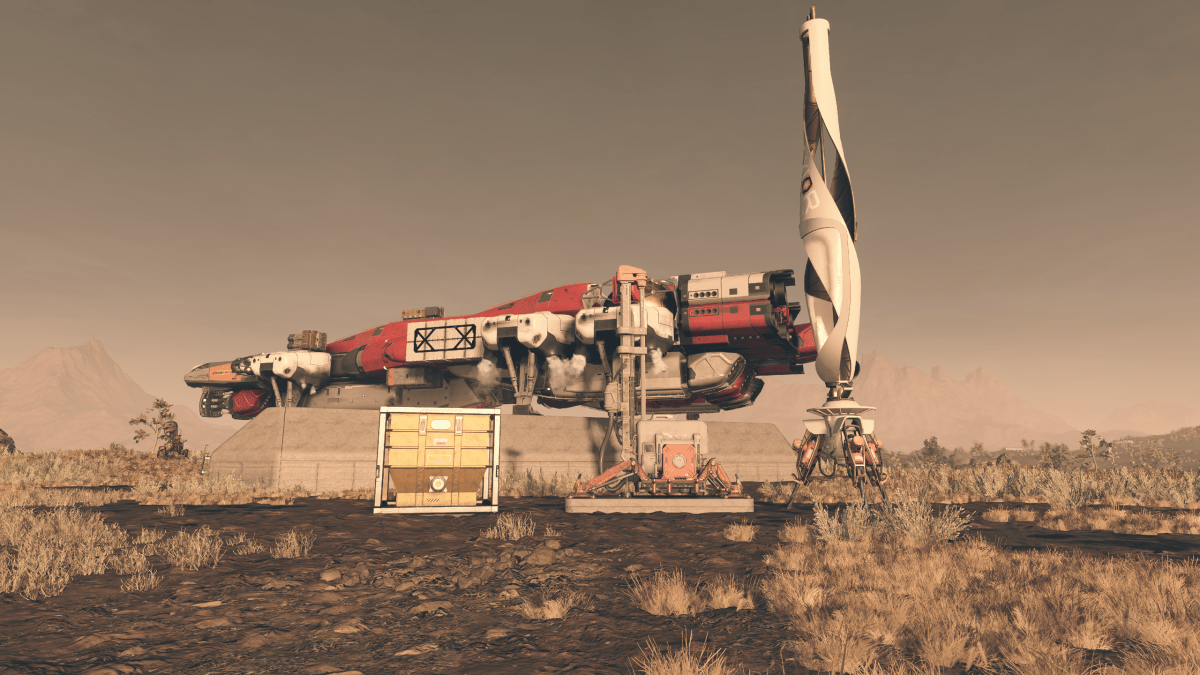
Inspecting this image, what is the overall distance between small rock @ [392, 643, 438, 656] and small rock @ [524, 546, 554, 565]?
3.91 meters

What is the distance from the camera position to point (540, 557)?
34.2 feet

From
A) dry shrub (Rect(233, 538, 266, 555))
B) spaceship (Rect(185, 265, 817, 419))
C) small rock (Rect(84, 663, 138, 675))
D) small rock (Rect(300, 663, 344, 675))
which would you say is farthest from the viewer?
spaceship (Rect(185, 265, 817, 419))

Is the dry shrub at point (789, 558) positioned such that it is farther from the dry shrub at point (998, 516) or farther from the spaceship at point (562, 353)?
the spaceship at point (562, 353)

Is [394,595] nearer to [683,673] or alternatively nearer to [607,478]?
[683,673]

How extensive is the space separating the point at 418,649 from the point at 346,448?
24.2 meters

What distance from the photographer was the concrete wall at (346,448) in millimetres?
27438

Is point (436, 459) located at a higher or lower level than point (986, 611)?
higher

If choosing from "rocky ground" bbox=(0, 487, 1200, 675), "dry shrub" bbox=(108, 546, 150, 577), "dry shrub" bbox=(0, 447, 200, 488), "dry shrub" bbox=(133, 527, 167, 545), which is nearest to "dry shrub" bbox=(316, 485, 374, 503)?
"dry shrub" bbox=(0, 447, 200, 488)

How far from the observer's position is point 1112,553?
10.4 m

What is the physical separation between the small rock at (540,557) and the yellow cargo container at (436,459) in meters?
6.27

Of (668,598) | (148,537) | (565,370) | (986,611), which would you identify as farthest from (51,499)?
(986,611)

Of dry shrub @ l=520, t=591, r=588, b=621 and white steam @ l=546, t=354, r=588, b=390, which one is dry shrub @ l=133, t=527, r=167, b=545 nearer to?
dry shrub @ l=520, t=591, r=588, b=621

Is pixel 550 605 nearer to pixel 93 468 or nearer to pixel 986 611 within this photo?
pixel 986 611

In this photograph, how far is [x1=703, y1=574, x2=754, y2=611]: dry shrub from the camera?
7.57 m
